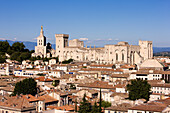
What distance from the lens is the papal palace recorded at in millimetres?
88625

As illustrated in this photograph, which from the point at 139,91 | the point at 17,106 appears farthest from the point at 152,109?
the point at 17,106

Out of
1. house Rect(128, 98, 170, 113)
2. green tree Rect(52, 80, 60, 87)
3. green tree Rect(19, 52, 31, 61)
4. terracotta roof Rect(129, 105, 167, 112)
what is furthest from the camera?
green tree Rect(19, 52, 31, 61)

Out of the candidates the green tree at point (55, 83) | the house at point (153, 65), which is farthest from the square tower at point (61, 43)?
the green tree at point (55, 83)

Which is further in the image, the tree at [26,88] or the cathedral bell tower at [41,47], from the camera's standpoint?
the cathedral bell tower at [41,47]

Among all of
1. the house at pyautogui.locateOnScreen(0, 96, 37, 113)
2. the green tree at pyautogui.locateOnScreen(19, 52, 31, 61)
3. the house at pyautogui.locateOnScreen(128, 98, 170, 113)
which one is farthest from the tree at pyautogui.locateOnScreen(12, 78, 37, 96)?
the green tree at pyautogui.locateOnScreen(19, 52, 31, 61)

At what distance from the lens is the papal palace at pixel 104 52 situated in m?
88.6

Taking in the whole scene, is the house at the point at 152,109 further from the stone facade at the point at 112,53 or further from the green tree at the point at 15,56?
the green tree at the point at 15,56

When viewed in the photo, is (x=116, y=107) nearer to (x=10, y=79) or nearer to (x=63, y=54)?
(x=10, y=79)

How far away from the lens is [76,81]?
63188 millimetres

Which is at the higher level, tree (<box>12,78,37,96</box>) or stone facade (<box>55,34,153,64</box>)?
stone facade (<box>55,34,153,64</box>)

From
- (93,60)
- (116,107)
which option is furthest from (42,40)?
(116,107)

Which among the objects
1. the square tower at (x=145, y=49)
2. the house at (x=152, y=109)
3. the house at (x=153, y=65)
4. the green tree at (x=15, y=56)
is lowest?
the house at (x=152, y=109)

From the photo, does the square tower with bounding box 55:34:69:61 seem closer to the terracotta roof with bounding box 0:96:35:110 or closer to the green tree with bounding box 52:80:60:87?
the green tree with bounding box 52:80:60:87

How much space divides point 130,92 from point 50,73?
30.0m
